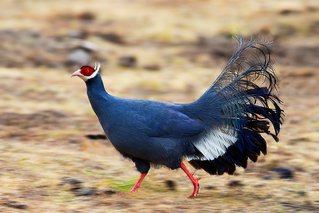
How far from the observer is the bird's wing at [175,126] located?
5.31m

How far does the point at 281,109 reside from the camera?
213 inches

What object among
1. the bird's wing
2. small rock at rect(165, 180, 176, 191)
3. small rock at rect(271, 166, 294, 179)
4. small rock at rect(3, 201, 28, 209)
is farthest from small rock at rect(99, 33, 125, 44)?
small rock at rect(3, 201, 28, 209)

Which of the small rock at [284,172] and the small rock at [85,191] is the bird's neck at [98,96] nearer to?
the small rock at [85,191]

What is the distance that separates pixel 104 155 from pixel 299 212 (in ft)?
11.4

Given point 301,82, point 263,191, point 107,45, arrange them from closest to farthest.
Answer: point 263,191, point 301,82, point 107,45

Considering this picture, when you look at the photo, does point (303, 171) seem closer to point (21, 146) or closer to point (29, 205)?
point (29, 205)

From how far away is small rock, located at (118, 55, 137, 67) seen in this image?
13726mm

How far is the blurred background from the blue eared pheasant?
306mm

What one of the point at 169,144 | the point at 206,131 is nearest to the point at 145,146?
the point at 169,144

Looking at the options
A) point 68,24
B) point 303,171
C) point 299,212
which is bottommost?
point 299,212

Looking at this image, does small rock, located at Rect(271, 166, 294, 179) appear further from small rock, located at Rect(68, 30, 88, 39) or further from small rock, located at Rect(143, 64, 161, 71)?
small rock, located at Rect(68, 30, 88, 39)

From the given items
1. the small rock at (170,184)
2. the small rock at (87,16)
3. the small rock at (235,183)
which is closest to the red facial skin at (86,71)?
the small rock at (170,184)

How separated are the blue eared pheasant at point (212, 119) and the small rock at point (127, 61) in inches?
329

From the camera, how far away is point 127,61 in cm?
1395
